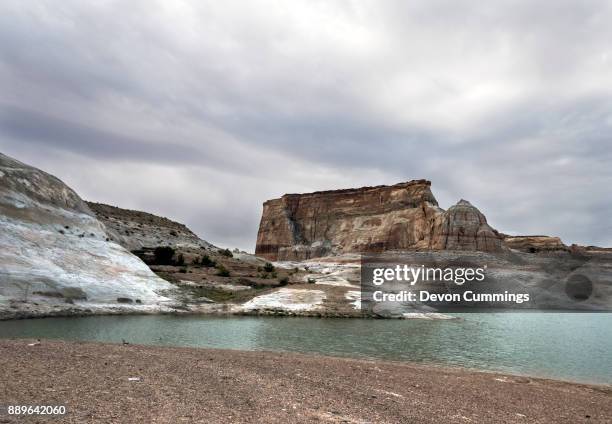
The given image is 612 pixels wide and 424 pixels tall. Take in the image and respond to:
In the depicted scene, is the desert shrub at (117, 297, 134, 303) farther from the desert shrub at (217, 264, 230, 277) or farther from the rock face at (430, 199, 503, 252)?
the rock face at (430, 199, 503, 252)

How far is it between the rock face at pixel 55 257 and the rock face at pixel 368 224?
82.8m

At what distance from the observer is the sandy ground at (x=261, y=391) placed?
Answer: 34.1ft

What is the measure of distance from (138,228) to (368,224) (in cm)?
7557

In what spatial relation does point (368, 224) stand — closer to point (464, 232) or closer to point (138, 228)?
point (464, 232)

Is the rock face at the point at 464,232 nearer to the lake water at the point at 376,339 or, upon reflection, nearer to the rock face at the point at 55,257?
the lake water at the point at 376,339

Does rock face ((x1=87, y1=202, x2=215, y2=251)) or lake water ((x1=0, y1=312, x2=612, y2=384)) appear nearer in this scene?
lake water ((x1=0, y1=312, x2=612, y2=384))

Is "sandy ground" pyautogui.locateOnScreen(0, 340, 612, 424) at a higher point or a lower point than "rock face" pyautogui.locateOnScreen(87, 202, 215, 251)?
lower

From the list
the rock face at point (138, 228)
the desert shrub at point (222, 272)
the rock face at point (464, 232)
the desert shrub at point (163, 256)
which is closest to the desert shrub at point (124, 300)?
the desert shrub at point (222, 272)

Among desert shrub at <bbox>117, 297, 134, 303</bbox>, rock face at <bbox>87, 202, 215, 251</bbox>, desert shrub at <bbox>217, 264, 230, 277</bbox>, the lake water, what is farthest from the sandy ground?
rock face at <bbox>87, 202, 215, 251</bbox>

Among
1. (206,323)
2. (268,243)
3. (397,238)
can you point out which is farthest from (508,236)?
(206,323)

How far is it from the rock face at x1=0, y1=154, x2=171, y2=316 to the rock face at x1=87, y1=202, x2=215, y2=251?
2105 centimetres

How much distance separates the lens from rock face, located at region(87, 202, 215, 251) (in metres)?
89.4

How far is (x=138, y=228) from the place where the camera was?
327 ft

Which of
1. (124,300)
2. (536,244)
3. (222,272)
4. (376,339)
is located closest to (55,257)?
(124,300)
